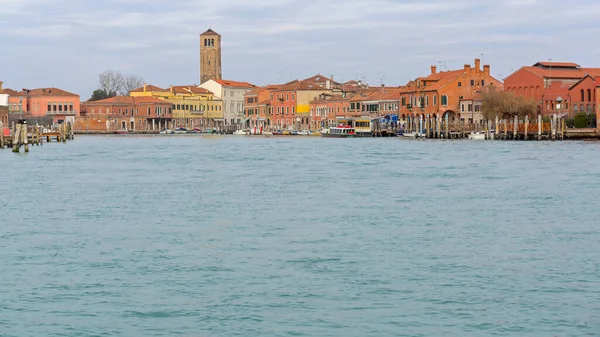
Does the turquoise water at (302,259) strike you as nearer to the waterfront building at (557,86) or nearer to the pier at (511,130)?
the pier at (511,130)

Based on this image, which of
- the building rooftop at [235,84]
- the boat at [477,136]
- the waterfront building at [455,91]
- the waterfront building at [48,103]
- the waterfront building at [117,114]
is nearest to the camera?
the boat at [477,136]

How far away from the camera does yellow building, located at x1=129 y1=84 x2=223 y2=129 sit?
366 ft

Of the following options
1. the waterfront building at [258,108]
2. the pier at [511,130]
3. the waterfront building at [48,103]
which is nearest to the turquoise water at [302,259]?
the pier at [511,130]

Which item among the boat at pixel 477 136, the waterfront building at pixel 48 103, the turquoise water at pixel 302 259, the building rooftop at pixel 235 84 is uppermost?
the building rooftop at pixel 235 84

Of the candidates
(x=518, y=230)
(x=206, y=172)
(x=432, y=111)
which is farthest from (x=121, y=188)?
(x=432, y=111)

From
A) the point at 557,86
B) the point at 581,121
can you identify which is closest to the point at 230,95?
the point at 557,86

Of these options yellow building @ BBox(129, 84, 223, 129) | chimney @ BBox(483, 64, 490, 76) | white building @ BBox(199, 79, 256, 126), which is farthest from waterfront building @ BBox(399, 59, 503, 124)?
white building @ BBox(199, 79, 256, 126)

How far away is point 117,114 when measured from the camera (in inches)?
4161

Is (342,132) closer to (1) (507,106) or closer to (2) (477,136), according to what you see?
(1) (507,106)

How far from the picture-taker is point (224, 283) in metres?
12.9

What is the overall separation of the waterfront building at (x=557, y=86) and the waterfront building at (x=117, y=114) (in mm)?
44243

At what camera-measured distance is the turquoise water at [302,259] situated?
11148 mm

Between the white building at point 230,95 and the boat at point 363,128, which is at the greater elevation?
the white building at point 230,95

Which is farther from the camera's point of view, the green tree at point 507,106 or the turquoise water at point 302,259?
the green tree at point 507,106
